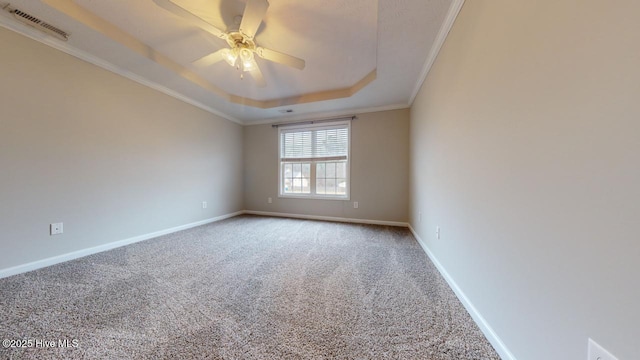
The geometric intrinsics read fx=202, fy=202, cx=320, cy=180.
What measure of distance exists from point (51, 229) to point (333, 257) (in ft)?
9.29

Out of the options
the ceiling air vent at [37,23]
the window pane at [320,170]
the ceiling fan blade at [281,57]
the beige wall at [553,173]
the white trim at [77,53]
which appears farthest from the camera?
the window pane at [320,170]

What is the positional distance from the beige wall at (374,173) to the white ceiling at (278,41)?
1.72 feet

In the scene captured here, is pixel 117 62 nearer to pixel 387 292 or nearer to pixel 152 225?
pixel 152 225

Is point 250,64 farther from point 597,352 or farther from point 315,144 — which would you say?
point 597,352

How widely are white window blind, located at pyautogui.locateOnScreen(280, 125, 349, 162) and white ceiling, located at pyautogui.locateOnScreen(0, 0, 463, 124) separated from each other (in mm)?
888

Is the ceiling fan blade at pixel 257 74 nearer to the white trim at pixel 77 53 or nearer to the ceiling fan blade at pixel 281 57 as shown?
the ceiling fan blade at pixel 281 57

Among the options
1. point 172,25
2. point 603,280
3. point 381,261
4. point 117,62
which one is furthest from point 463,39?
point 117,62

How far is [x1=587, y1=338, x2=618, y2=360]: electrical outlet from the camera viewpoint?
1.84ft

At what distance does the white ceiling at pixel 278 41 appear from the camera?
66.3 inches

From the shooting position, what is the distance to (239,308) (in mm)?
1380

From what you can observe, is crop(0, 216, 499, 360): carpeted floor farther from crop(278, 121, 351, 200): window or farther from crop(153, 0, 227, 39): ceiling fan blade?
crop(153, 0, 227, 39): ceiling fan blade

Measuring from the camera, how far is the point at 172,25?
1929 millimetres

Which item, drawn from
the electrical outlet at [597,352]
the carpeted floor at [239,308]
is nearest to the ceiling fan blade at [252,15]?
the carpeted floor at [239,308]

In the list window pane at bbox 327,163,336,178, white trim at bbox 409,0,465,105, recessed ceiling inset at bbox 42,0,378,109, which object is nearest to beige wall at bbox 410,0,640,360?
white trim at bbox 409,0,465,105
